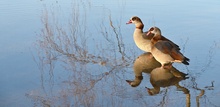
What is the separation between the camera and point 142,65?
3998 millimetres

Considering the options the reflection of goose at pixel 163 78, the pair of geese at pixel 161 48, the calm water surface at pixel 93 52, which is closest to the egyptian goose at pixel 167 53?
the pair of geese at pixel 161 48

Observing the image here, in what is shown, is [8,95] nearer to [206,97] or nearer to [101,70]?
[101,70]

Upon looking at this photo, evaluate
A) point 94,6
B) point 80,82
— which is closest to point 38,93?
point 80,82

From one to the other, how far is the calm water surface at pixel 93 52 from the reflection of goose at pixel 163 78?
0.07 meters

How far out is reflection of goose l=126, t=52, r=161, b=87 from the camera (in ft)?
11.8

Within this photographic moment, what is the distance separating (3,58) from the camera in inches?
164

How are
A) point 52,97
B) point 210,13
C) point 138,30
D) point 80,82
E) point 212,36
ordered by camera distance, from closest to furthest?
point 52,97, point 80,82, point 138,30, point 212,36, point 210,13

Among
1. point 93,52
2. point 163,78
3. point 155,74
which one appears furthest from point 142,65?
point 93,52

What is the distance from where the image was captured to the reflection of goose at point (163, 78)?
135 inches

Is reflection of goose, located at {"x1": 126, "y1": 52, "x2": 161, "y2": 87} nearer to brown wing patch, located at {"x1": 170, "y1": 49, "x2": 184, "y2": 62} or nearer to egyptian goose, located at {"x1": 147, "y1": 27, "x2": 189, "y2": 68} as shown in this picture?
egyptian goose, located at {"x1": 147, "y1": 27, "x2": 189, "y2": 68}

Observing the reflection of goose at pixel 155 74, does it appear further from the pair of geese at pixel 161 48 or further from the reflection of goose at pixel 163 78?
the pair of geese at pixel 161 48

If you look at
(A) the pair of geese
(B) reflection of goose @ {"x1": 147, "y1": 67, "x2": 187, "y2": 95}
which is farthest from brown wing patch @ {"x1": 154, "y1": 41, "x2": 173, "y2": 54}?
(B) reflection of goose @ {"x1": 147, "y1": 67, "x2": 187, "y2": 95}

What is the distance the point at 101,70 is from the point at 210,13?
133 inches

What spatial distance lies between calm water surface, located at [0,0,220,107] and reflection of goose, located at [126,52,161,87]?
0.15 ft
